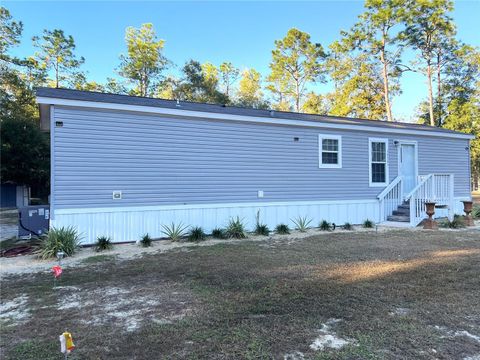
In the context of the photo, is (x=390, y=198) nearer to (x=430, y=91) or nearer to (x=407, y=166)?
(x=407, y=166)

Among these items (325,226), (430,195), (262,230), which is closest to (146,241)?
(262,230)

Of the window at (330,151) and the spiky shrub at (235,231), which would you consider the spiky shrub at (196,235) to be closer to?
the spiky shrub at (235,231)

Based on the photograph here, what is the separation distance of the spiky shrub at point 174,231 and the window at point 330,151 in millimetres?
4644

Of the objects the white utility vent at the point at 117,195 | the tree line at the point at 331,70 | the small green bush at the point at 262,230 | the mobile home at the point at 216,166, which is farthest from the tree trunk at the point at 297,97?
the white utility vent at the point at 117,195

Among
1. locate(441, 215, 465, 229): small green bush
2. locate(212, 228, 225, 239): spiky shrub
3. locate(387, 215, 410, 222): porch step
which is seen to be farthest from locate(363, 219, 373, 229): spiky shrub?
locate(212, 228, 225, 239): spiky shrub

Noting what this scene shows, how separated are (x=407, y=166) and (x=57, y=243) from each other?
10888mm

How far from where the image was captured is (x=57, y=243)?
20.9 ft

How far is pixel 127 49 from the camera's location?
98.6 feet

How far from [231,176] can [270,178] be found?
1219 millimetres

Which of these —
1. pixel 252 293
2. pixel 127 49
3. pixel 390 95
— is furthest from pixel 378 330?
pixel 127 49

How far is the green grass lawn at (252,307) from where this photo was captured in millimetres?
2725

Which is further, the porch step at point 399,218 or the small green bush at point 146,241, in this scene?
the porch step at point 399,218

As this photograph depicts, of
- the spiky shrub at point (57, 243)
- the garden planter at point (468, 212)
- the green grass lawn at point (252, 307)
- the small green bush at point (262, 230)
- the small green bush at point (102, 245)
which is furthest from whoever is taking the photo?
the garden planter at point (468, 212)

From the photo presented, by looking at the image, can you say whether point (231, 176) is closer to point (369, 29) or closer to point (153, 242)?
point (153, 242)
